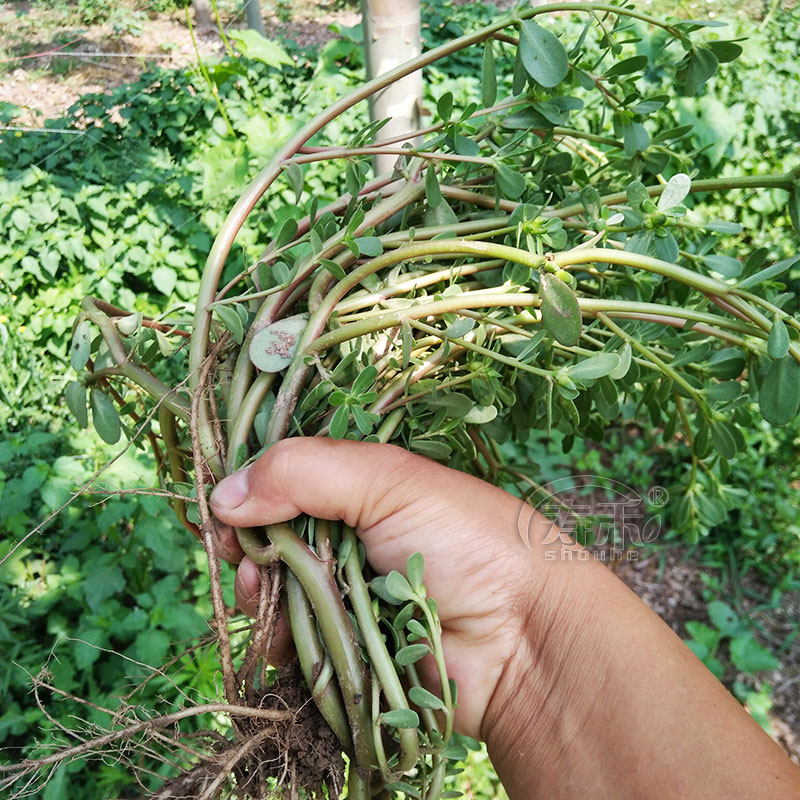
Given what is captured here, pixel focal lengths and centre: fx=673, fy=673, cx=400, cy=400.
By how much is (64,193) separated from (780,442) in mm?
2866

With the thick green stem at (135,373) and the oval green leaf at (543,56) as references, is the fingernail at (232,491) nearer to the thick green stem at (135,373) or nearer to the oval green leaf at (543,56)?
the thick green stem at (135,373)

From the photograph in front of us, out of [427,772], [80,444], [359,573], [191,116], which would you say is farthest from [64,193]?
[427,772]

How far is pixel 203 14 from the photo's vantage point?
15.7 ft

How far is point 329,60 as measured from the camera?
290 cm

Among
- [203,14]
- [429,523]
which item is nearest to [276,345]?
[429,523]

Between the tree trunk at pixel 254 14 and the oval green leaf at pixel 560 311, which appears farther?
the tree trunk at pixel 254 14

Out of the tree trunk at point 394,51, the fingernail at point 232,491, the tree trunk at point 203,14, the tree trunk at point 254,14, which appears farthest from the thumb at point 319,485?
the tree trunk at point 203,14

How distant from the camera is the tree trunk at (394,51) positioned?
44.2 inches

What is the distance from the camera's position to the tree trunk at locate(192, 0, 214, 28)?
4.71 meters

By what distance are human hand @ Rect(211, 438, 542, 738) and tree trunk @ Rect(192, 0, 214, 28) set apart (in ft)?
16.2

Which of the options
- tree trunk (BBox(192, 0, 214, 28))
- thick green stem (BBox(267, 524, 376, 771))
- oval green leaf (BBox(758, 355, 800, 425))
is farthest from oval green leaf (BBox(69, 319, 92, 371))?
tree trunk (BBox(192, 0, 214, 28))

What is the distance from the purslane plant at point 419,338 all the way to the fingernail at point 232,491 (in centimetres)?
2

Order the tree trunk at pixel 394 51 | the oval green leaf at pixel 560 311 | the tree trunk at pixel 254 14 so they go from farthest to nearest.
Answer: the tree trunk at pixel 254 14, the tree trunk at pixel 394 51, the oval green leaf at pixel 560 311

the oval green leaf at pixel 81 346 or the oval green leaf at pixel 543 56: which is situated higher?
the oval green leaf at pixel 543 56
